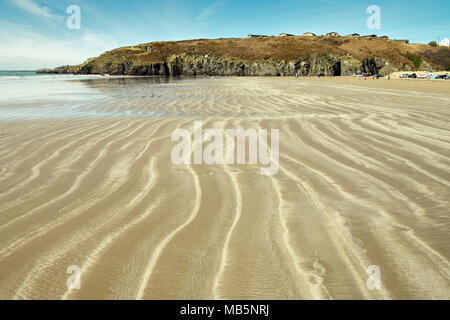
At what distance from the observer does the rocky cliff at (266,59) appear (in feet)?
180

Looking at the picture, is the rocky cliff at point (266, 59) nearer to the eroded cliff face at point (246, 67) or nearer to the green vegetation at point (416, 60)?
the eroded cliff face at point (246, 67)

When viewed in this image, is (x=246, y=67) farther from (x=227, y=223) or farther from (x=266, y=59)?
(x=227, y=223)

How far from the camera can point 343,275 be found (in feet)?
5.12

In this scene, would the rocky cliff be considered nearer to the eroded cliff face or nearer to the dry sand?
the eroded cliff face

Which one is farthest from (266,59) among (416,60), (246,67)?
(416,60)

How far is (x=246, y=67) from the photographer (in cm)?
5638

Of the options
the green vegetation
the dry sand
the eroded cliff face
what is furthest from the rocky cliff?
the dry sand

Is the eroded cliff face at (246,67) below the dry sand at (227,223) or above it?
above

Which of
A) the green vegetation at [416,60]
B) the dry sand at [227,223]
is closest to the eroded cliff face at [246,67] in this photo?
the green vegetation at [416,60]

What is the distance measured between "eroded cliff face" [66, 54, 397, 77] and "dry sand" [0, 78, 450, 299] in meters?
53.9

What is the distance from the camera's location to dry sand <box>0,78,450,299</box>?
5.00ft

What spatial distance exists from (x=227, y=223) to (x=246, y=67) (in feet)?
189

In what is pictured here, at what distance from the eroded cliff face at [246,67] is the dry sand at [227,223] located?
177 ft
